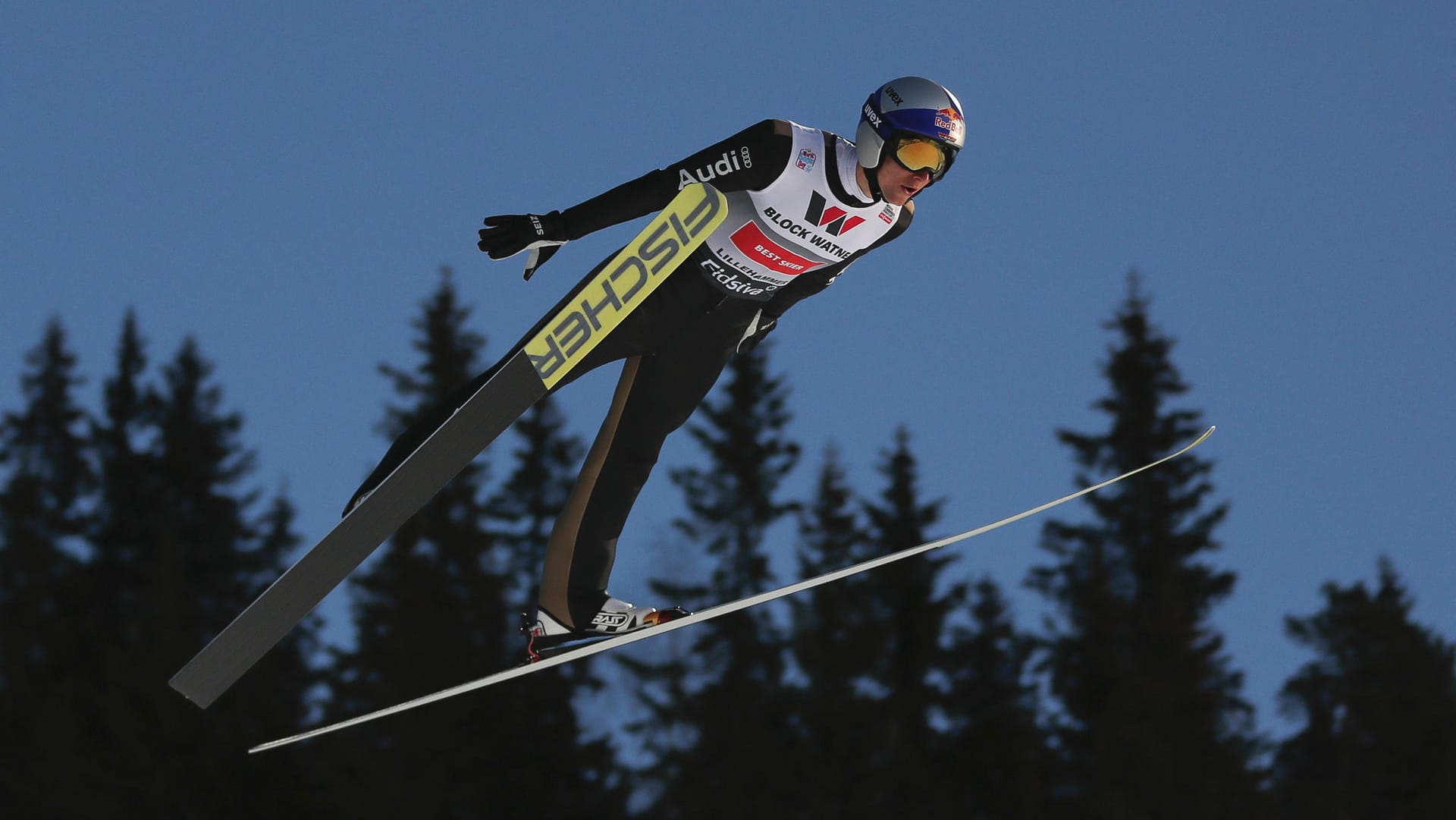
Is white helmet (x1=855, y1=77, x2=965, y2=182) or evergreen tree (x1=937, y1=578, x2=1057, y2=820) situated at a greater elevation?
evergreen tree (x1=937, y1=578, x2=1057, y2=820)

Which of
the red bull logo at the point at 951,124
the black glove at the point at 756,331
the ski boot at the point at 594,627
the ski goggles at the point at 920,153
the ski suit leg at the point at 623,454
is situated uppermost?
the red bull logo at the point at 951,124

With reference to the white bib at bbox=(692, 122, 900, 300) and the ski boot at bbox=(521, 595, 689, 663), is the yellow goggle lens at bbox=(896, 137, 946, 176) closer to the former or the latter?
the white bib at bbox=(692, 122, 900, 300)

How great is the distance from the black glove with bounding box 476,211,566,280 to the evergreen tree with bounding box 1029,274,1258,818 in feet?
63.0

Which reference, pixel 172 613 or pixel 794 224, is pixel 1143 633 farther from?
pixel 794 224

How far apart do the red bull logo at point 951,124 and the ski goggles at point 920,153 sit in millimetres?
42

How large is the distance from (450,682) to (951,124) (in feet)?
64.8

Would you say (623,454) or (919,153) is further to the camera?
(623,454)

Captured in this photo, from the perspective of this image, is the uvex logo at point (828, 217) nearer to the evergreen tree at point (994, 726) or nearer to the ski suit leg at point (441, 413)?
the ski suit leg at point (441, 413)

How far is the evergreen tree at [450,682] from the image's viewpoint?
22.7 meters

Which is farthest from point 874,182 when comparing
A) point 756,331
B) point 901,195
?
point 756,331

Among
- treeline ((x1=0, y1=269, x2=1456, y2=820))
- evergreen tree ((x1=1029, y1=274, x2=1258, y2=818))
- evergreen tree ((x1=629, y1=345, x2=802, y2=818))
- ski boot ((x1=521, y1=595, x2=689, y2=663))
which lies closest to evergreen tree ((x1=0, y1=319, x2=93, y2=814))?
treeline ((x1=0, y1=269, x2=1456, y2=820))

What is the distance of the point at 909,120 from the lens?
5047 mm

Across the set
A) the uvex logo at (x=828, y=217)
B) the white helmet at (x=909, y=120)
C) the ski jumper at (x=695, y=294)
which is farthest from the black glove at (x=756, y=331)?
the white helmet at (x=909, y=120)

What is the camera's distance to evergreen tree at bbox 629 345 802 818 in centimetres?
2291
